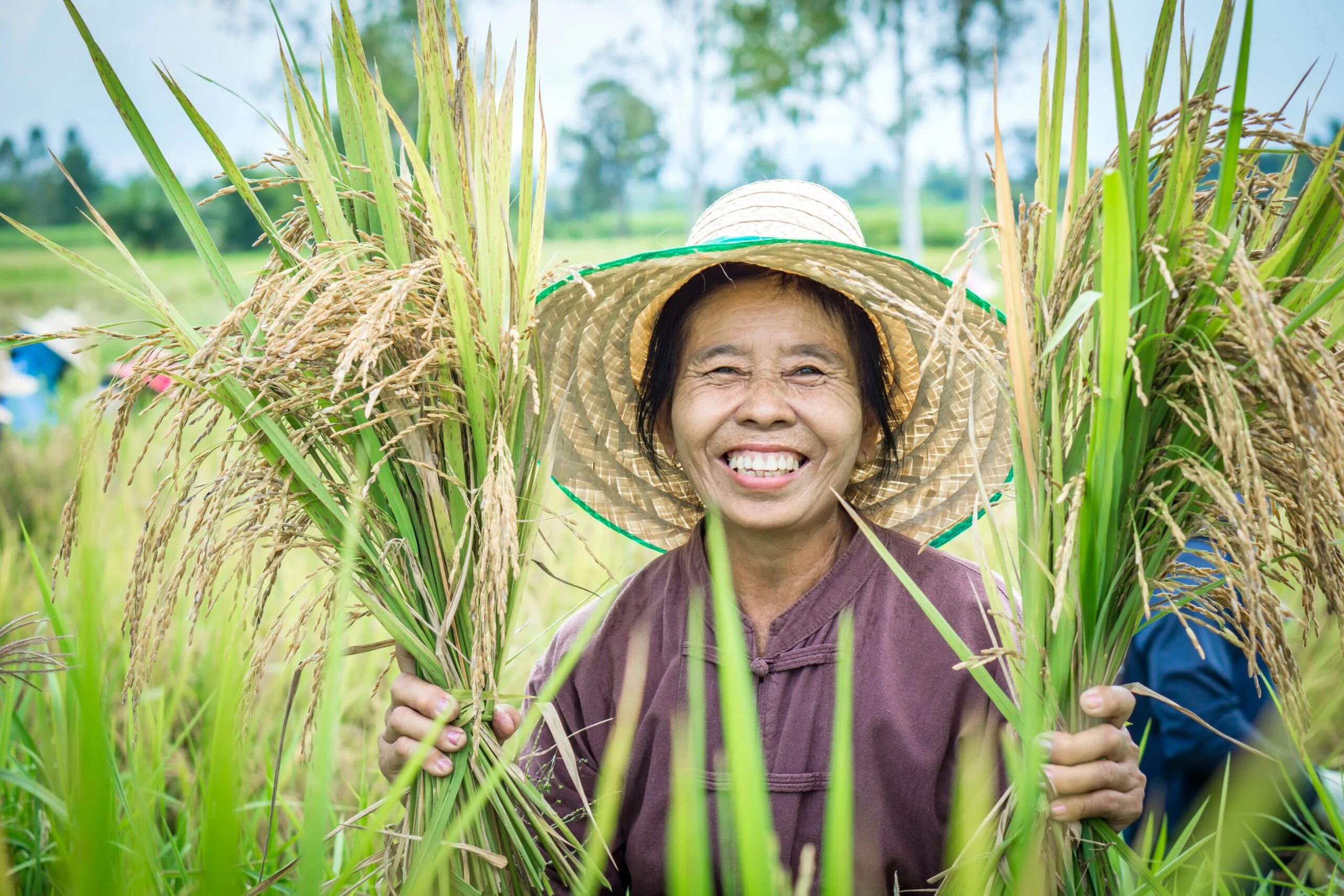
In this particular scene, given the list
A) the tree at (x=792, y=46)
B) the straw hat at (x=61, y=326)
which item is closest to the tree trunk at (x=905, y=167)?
the tree at (x=792, y=46)

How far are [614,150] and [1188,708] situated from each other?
4523cm

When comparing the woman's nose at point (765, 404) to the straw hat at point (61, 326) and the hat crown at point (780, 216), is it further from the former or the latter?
the straw hat at point (61, 326)

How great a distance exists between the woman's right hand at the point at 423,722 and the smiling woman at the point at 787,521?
0.07 feet

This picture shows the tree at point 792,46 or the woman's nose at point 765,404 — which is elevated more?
the tree at point 792,46

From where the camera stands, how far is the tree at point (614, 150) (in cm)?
3756

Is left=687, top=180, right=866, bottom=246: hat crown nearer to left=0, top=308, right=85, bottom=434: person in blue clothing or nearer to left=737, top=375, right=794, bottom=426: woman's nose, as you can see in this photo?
left=737, top=375, right=794, bottom=426: woman's nose

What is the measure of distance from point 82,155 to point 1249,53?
95.6 feet

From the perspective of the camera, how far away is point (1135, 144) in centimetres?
128

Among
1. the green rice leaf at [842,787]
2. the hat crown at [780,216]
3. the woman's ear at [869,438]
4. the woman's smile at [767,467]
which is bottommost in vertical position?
the green rice leaf at [842,787]

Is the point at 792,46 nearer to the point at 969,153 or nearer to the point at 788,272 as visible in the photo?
the point at 969,153

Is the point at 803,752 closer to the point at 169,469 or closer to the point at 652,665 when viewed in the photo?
the point at 652,665

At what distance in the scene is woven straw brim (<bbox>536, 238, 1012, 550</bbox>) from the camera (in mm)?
1831

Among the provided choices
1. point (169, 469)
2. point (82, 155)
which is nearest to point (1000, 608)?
point (169, 469)

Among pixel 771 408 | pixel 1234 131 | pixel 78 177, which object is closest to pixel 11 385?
pixel 771 408
